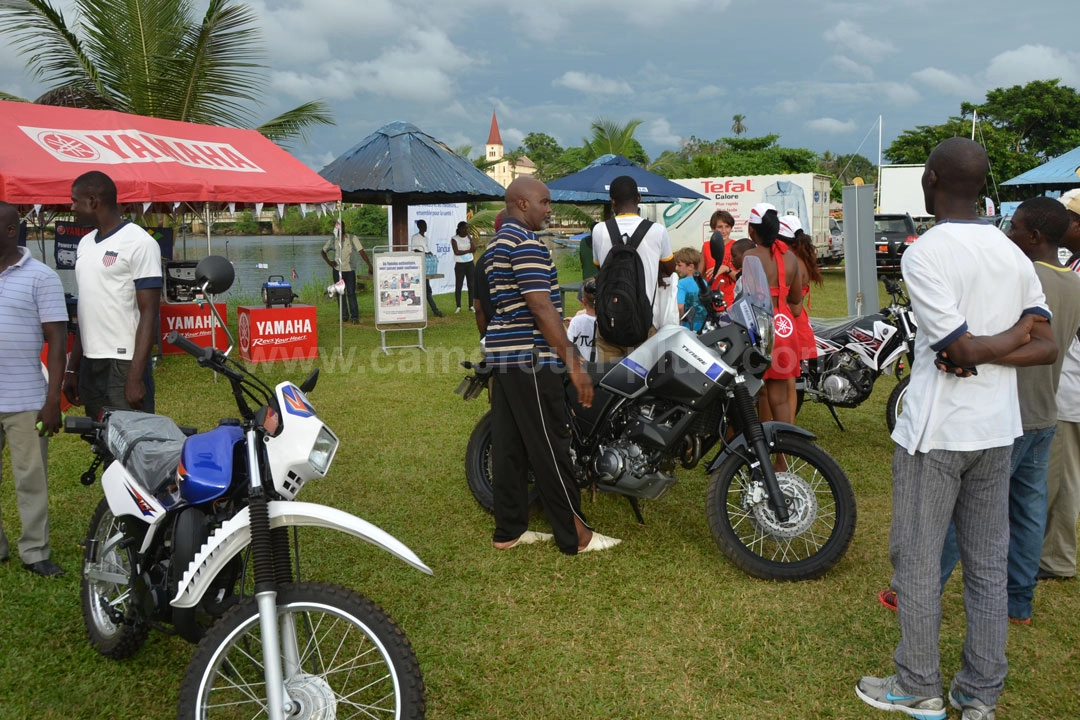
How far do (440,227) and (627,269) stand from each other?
15626 mm

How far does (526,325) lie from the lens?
14.2 feet

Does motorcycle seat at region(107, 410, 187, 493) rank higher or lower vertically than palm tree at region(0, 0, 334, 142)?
lower

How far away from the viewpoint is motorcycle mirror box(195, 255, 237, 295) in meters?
2.64

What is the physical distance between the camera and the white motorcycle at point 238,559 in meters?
2.49

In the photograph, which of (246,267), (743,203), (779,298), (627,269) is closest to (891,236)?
(743,203)

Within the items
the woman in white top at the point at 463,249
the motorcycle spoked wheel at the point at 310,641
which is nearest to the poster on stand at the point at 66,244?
the woman in white top at the point at 463,249

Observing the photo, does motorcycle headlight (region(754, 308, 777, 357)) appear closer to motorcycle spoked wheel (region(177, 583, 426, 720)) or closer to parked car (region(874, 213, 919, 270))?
motorcycle spoked wheel (region(177, 583, 426, 720))

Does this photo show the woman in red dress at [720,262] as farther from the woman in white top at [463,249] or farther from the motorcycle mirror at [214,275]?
the woman in white top at [463,249]

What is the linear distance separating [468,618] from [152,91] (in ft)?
42.9

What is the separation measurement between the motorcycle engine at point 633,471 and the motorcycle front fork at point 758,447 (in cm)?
52

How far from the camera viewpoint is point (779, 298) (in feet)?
18.3

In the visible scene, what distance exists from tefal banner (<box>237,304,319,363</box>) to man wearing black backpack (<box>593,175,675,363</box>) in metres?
6.16

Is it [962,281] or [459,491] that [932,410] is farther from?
[459,491]

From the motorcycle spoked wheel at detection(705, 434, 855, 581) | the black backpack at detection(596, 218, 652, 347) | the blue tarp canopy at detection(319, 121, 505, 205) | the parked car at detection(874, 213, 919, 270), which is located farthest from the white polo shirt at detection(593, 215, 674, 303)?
the parked car at detection(874, 213, 919, 270)
